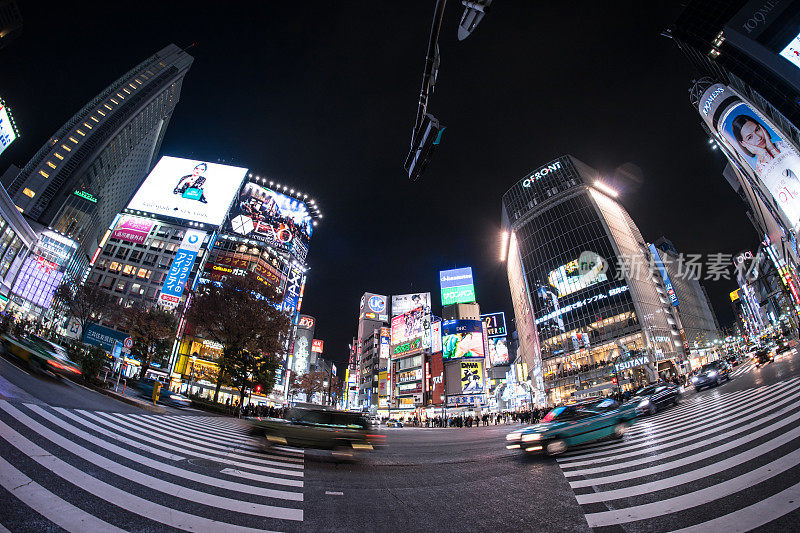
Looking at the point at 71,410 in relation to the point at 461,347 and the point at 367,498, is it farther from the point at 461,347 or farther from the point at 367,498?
the point at 461,347

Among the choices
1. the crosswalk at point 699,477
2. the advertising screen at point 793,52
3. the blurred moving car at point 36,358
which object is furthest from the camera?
the advertising screen at point 793,52

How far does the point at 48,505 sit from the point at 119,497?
27.9 inches

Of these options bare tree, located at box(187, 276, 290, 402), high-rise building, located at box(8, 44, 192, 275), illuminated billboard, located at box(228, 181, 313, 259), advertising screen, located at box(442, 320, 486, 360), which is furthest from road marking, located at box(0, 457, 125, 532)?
high-rise building, located at box(8, 44, 192, 275)

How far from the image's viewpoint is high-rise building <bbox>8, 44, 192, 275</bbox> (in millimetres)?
61963

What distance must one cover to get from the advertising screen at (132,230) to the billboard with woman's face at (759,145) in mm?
89417

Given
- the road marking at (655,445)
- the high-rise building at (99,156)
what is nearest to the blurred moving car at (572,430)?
the road marking at (655,445)

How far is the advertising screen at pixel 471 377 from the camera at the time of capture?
188 ft

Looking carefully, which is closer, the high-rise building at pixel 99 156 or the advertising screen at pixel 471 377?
the advertising screen at pixel 471 377

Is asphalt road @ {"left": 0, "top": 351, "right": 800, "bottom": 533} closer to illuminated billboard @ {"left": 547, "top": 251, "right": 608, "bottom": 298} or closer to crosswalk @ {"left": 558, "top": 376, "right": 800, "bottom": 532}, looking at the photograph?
crosswalk @ {"left": 558, "top": 376, "right": 800, "bottom": 532}

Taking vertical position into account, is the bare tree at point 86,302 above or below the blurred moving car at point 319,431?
above

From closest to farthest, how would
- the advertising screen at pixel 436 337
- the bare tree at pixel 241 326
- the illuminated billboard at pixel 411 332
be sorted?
the bare tree at pixel 241 326, the advertising screen at pixel 436 337, the illuminated billboard at pixel 411 332

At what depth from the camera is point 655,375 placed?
53656 mm

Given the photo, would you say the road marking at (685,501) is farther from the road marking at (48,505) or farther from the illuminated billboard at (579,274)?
the illuminated billboard at (579,274)

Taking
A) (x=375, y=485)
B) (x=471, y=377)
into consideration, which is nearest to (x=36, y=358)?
(x=375, y=485)
